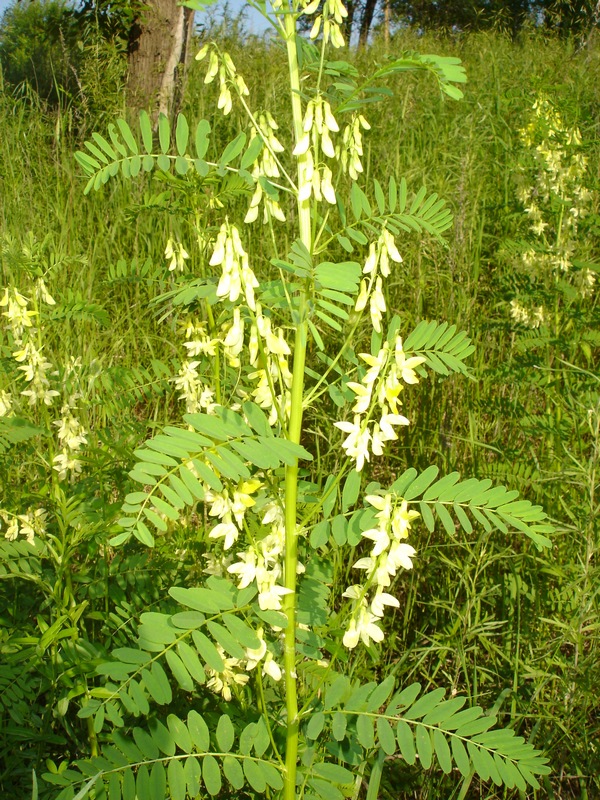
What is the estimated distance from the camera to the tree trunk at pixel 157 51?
16.1 feet

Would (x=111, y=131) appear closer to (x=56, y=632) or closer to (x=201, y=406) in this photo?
(x=201, y=406)

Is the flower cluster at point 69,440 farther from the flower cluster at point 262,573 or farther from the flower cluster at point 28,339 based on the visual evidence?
the flower cluster at point 262,573

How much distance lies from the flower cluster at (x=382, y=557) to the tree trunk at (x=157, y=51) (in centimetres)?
434

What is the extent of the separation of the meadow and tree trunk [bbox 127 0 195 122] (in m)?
0.45

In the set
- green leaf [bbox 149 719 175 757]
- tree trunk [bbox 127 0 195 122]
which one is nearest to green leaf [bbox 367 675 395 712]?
green leaf [bbox 149 719 175 757]

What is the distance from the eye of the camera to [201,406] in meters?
1.97

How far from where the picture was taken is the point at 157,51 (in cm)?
493

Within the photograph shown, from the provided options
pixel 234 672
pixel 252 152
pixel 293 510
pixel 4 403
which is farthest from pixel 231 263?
pixel 4 403

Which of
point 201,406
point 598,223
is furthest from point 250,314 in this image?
point 598,223

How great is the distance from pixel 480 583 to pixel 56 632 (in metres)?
1.24

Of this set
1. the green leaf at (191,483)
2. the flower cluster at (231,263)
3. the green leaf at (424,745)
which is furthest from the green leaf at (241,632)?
the flower cluster at (231,263)

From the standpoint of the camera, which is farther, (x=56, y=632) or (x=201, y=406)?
(x=201, y=406)

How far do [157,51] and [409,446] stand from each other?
374 cm

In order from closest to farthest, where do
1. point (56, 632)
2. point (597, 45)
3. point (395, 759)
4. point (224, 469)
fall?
point (224, 469), point (56, 632), point (395, 759), point (597, 45)
